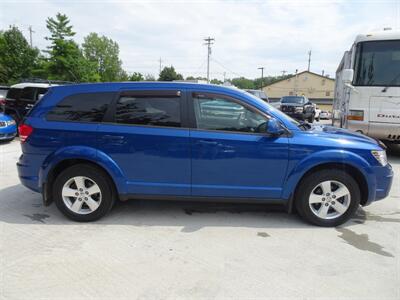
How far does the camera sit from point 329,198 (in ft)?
12.0

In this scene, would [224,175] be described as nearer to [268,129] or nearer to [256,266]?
[268,129]

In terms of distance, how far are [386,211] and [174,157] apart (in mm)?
3209

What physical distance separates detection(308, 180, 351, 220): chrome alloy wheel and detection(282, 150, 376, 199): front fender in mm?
266

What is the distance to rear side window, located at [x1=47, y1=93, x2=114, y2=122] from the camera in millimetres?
3740

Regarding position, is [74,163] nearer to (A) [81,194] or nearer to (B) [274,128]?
(A) [81,194]

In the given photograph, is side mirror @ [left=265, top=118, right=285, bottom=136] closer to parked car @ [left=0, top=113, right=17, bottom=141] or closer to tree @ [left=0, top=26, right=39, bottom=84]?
parked car @ [left=0, top=113, right=17, bottom=141]

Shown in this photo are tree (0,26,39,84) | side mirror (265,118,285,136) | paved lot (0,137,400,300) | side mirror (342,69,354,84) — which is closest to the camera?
paved lot (0,137,400,300)

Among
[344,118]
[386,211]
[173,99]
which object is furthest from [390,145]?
[173,99]

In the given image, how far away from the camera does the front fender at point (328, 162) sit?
11.6 feet

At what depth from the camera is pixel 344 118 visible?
25.4 ft

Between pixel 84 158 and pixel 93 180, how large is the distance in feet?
0.98

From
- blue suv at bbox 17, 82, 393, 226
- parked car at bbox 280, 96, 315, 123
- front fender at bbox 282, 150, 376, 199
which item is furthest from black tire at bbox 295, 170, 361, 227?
parked car at bbox 280, 96, 315, 123

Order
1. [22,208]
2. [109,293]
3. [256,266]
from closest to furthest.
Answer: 1. [109,293]
2. [256,266]
3. [22,208]

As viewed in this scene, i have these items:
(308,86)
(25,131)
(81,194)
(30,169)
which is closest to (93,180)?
(81,194)
